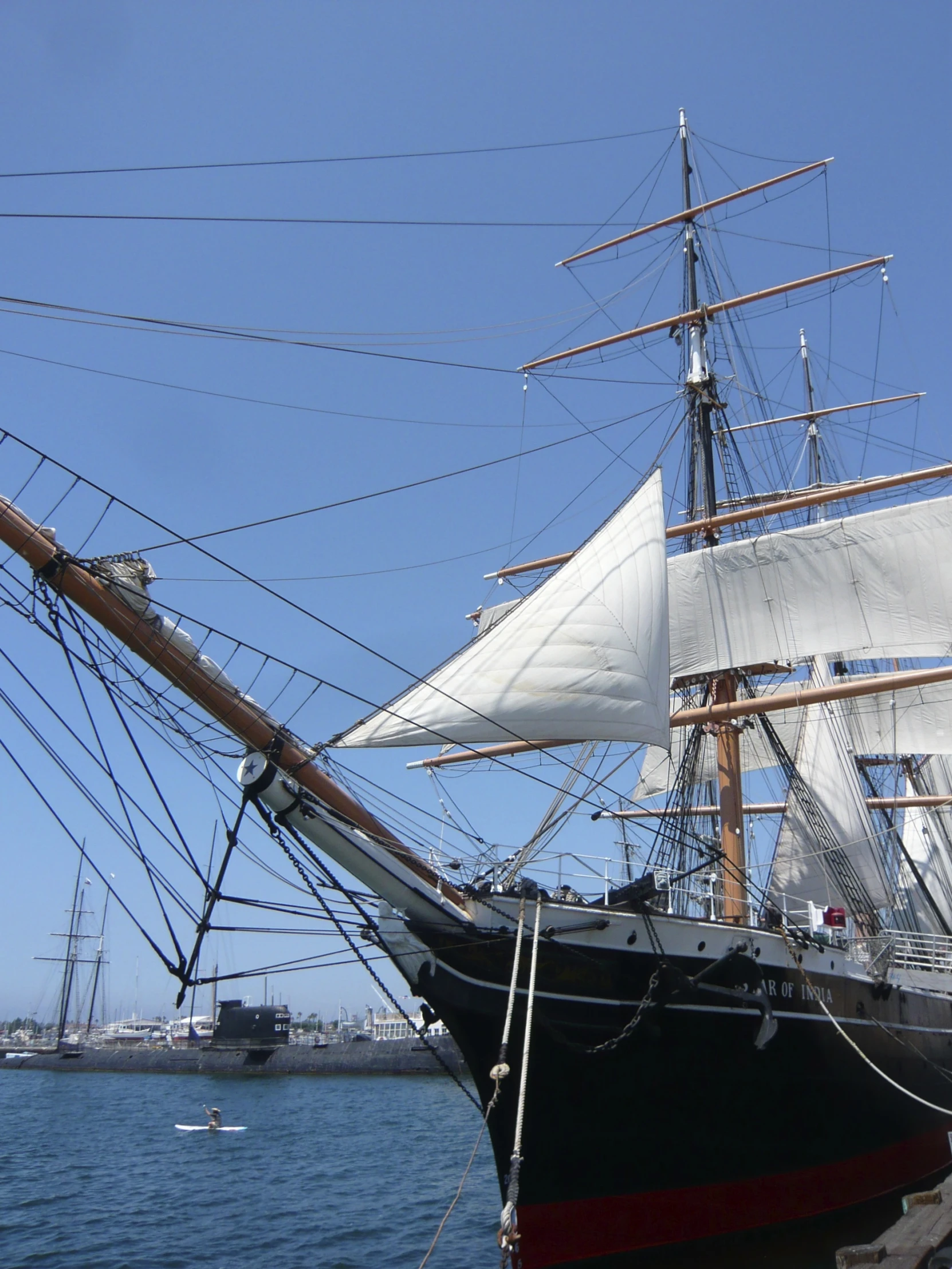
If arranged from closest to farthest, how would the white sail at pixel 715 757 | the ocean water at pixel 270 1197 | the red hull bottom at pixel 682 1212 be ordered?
the red hull bottom at pixel 682 1212
the ocean water at pixel 270 1197
the white sail at pixel 715 757

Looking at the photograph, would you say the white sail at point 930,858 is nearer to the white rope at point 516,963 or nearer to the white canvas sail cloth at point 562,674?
the white canvas sail cloth at point 562,674

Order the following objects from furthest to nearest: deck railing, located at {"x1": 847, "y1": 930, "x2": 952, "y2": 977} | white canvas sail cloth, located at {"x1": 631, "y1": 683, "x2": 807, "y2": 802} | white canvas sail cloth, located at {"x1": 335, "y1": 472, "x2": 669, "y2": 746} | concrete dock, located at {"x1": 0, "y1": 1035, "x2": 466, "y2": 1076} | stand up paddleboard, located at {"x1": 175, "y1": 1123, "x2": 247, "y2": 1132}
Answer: concrete dock, located at {"x1": 0, "y1": 1035, "x2": 466, "y2": 1076} → stand up paddleboard, located at {"x1": 175, "y1": 1123, "x2": 247, "y2": 1132} → white canvas sail cloth, located at {"x1": 631, "y1": 683, "x2": 807, "y2": 802} → deck railing, located at {"x1": 847, "y1": 930, "x2": 952, "y2": 977} → white canvas sail cloth, located at {"x1": 335, "y1": 472, "x2": 669, "y2": 746}

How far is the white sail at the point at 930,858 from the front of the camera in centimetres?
3028

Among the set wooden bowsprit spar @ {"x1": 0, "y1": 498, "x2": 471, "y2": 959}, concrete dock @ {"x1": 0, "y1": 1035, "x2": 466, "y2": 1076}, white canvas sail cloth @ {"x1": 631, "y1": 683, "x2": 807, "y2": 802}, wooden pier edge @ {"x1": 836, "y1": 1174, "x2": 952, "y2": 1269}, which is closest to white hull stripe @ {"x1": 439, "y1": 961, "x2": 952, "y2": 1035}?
wooden bowsprit spar @ {"x1": 0, "y1": 498, "x2": 471, "y2": 959}

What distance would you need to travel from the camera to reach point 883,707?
3434 cm

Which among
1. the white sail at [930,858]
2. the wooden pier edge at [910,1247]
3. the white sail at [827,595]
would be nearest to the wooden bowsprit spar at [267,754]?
the wooden pier edge at [910,1247]

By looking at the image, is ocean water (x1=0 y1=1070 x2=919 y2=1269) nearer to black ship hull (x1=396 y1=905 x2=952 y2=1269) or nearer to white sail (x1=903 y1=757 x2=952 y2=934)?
black ship hull (x1=396 y1=905 x2=952 y2=1269)

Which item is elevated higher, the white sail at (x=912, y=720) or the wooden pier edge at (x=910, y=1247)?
the white sail at (x=912, y=720)

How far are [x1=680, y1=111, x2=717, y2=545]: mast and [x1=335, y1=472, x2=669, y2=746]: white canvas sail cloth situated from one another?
30.1 ft

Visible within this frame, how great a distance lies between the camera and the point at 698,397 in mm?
25844

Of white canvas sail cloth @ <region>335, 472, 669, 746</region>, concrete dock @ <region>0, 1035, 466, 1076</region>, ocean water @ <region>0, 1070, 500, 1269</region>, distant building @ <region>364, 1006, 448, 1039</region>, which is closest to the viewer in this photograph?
white canvas sail cloth @ <region>335, 472, 669, 746</region>

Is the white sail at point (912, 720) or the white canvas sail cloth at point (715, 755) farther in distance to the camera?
the white sail at point (912, 720)

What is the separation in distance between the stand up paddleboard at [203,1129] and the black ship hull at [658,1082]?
23886 millimetres

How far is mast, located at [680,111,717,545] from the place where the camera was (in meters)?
25.5
